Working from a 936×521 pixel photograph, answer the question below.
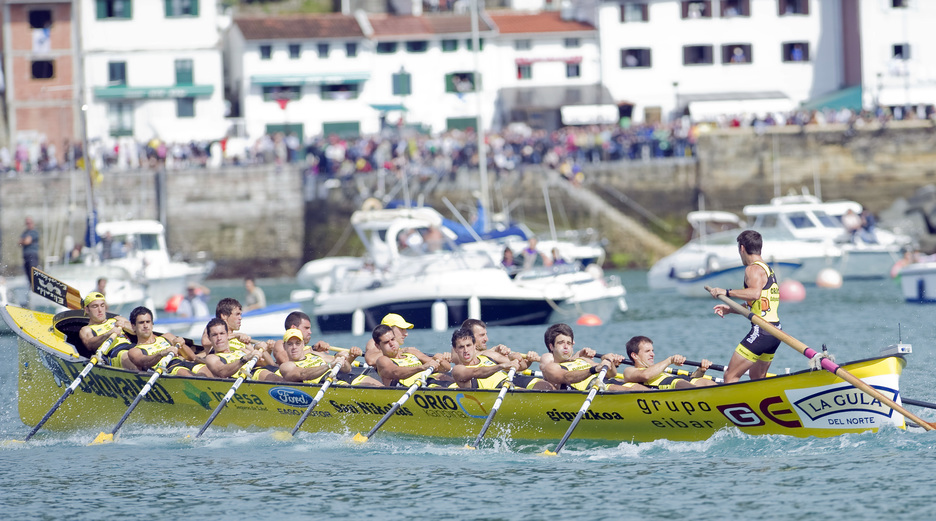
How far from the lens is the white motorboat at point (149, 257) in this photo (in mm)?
31391

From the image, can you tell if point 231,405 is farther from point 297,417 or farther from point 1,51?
point 1,51

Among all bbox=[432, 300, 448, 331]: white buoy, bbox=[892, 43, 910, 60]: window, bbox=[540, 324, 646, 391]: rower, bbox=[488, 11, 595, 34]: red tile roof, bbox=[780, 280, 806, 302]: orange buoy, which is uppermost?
bbox=[488, 11, 595, 34]: red tile roof

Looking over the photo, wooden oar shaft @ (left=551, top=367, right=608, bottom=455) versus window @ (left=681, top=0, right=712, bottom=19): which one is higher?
window @ (left=681, top=0, right=712, bottom=19)

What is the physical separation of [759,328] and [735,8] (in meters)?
42.4

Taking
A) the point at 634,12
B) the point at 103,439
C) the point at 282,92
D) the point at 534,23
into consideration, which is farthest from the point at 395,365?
the point at 534,23

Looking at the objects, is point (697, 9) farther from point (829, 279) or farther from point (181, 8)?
point (829, 279)

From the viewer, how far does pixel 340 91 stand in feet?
169

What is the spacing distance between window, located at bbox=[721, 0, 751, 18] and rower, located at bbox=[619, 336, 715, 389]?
41.0 meters

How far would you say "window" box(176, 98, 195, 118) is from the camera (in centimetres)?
4966

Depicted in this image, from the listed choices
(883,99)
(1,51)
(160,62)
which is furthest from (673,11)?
(1,51)

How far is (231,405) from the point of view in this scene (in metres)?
14.7

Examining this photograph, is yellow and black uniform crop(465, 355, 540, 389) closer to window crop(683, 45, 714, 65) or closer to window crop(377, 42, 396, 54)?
window crop(377, 42, 396, 54)

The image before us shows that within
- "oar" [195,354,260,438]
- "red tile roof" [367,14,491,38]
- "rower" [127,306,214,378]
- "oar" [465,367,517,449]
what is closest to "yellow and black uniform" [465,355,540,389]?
"oar" [465,367,517,449]

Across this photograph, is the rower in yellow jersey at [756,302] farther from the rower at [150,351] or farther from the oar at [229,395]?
the rower at [150,351]
